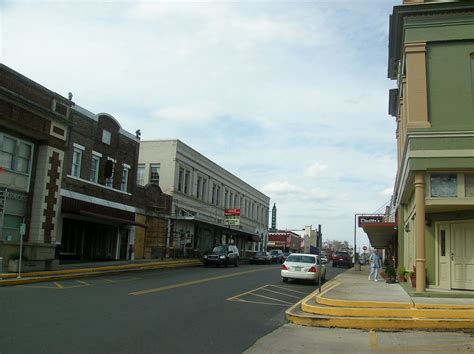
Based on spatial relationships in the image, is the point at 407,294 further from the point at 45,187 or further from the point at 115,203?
the point at 115,203

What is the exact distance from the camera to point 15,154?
22578 mm

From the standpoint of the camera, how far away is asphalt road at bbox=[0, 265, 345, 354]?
8.60 meters

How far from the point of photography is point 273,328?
11.2 m

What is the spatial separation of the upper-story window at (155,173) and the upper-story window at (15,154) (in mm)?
20713

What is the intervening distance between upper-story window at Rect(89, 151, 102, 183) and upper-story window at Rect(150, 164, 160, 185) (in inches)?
503

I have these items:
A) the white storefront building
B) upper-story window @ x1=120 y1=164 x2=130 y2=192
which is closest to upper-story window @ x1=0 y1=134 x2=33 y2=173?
upper-story window @ x1=120 y1=164 x2=130 y2=192

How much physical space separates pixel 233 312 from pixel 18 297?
20.6ft

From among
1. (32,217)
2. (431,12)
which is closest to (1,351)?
(431,12)

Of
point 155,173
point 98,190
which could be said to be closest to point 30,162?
point 98,190

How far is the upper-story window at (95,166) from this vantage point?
30.8 meters

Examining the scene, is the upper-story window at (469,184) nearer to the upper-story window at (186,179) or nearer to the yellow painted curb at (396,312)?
the yellow painted curb at (396,312)

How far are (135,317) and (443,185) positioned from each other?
991 cm

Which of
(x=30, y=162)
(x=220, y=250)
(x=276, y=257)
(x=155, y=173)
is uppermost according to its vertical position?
(x=155, y=173)

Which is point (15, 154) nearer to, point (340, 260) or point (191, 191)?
point (191, 191)
